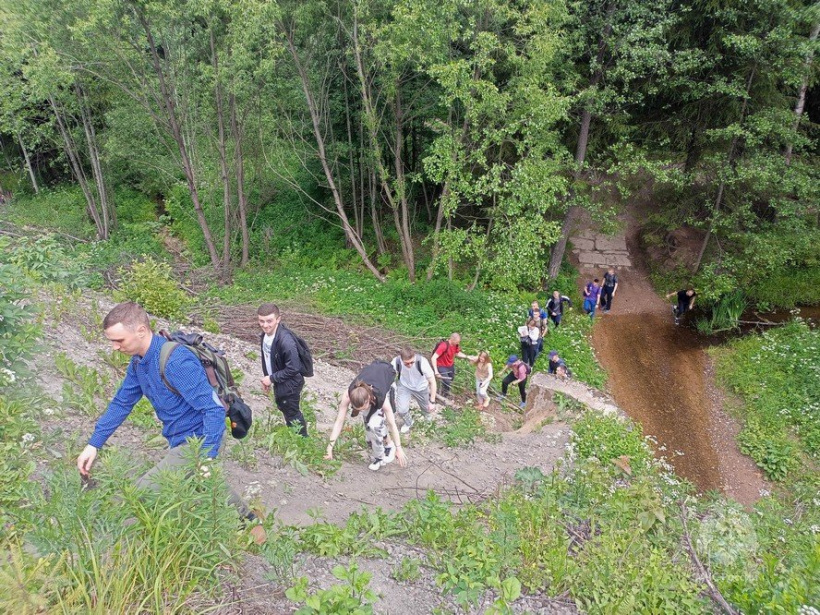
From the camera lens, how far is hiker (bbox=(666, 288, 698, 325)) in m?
14.4

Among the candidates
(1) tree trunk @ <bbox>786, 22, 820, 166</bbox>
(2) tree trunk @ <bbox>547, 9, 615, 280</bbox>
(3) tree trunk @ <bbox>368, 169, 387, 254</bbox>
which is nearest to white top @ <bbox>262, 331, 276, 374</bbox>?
(2) tree trunk @ <bbox>547, 9, 615, 280</bbox>

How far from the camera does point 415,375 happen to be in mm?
6938

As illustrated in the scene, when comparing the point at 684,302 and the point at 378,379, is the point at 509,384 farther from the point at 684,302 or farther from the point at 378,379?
the point at 684,302

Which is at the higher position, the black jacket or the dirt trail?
the black jacket

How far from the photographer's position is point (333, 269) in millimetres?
16438

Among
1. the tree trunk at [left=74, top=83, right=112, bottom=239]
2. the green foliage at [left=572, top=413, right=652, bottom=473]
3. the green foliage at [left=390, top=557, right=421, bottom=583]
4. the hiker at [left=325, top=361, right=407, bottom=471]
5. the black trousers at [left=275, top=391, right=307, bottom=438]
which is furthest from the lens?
the tree trunk at [left=74, top=83, right=112, bottom=239]

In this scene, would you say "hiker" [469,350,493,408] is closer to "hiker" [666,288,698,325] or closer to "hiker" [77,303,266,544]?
"hiker" [77,303,266,544]

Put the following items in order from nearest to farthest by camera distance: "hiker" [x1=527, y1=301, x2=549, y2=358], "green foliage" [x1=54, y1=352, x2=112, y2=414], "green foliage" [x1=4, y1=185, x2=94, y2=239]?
"green foliage" [x1=54, y1=352, x2=112, y2=414] → "hiker" [x1=527, y1=301, x2=549, y2=358] → "green foliage" [x1=4, y1=185, x2=94, y2=239]

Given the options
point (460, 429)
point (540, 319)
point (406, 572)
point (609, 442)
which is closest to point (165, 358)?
point (406, 572)

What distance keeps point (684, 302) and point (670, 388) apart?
12.6 ft

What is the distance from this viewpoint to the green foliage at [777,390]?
9531 millimetres

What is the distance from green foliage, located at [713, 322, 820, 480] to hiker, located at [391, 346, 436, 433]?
6979 millimetres

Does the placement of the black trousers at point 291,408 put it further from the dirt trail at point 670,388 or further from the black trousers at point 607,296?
the black trousers at point 607,296

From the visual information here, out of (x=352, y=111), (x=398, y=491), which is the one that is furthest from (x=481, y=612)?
(x=352, y=111)
